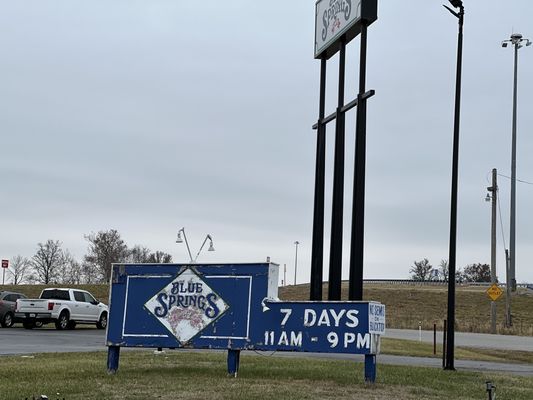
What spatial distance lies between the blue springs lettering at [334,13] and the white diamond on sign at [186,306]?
5647 mm

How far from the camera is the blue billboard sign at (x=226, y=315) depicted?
11461mm

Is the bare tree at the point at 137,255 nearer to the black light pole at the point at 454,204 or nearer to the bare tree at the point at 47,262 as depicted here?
the bare tree at the point at 47,262

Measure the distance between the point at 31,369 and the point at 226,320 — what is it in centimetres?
329

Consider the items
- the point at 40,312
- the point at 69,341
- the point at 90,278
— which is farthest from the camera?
the point at 90,278

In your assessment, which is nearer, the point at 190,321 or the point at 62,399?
the point at 62,399

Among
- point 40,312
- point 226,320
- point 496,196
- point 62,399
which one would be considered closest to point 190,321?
point 226,320

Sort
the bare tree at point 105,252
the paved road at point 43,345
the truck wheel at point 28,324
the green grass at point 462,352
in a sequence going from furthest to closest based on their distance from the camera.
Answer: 1. the bare tree at point 105,252
2. the truck wheel at point 28,324
3. the green grass at point 462,352
4. the paved road at point 43,345

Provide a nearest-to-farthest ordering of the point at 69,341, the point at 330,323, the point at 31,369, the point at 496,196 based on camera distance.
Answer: the point at 330,323, the point at 31,369, the point at 69,341, the point at 496,196

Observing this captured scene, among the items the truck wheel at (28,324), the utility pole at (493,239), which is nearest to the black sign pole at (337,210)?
the truck wheel at (28,324)

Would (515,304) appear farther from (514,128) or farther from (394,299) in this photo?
(514,128)

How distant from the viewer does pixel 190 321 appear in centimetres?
1218

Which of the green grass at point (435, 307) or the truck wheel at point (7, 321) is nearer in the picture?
the truck wheel at point (7, 321)

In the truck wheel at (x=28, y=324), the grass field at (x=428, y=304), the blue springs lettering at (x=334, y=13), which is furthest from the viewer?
the grass field at (x=428, y=304)

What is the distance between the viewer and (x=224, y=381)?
36.2 ft
